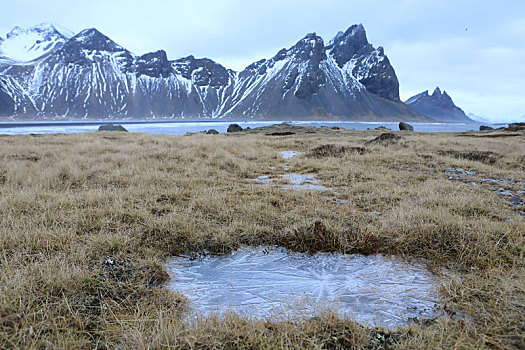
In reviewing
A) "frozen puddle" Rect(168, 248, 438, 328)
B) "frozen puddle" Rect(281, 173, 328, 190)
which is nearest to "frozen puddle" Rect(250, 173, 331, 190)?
"frozen puddle" Rect(281, 173, 328, 190)

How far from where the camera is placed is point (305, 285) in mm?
3061

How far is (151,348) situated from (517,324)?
283 cm

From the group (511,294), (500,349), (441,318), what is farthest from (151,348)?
(511,294)

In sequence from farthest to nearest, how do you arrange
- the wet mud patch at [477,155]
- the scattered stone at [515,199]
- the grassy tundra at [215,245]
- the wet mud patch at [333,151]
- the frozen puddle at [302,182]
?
the wet mud patch at [333,151] < the wet mud patch at [477,155] < the frozen puddle at [302,182] < the scattered stone at [515,199] < the grassy tundra at [215,245]

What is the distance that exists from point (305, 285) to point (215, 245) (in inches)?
54.5

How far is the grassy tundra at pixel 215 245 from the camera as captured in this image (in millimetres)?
2104

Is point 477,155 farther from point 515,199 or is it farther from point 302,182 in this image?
point 302,182

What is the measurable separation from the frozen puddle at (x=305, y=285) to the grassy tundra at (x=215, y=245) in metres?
0.19

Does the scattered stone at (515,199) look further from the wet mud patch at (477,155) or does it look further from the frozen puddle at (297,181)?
the wet mud patch at (477,155)

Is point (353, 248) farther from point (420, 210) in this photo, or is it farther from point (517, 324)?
point (517, 324)

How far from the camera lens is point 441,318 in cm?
228

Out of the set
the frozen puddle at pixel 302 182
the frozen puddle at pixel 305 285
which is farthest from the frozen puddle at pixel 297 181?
the frozen puddle at pixel 305 285

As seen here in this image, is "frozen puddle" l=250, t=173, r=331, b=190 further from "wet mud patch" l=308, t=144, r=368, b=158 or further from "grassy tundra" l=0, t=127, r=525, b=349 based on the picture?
"wet mud patch" l=308, t=144, r=368, b=158

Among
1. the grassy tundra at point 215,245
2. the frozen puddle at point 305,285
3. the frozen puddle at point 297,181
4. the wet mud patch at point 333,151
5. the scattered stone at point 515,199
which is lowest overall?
the frozen puddle at point 305,285
